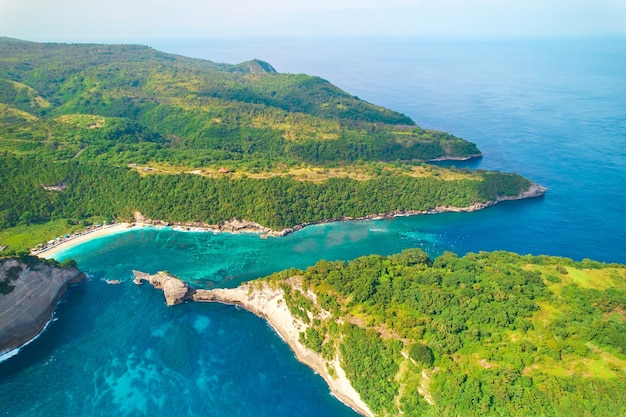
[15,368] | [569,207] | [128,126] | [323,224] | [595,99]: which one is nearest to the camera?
[15,368]

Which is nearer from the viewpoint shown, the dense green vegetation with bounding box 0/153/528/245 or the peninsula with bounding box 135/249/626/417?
the peninsula with bounding box 135/249/626/417

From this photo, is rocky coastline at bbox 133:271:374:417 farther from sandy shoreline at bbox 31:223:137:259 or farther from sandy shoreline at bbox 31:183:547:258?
sandy shoreline at bbox 31:223:137:259

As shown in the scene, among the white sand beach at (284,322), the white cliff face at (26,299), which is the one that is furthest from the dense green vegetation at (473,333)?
the white cliff face at (26,299)

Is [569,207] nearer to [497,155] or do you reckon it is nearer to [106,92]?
[497,155]

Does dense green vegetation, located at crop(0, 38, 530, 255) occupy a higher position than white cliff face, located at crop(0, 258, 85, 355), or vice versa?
dense green vegetation, located at crop(0, 38, 530, 255)

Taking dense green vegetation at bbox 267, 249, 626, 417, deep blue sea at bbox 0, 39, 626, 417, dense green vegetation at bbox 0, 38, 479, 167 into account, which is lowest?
deep blue sea at bbox 0, 39, 626, 417

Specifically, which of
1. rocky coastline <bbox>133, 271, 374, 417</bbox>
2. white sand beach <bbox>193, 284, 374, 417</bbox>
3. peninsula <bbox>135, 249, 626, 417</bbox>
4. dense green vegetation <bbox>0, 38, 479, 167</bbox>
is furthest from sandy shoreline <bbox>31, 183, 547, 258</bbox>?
peninsula <bbox>135, 249, 626, 417</bbox>

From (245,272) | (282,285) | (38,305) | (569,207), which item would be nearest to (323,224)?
(245,272)
